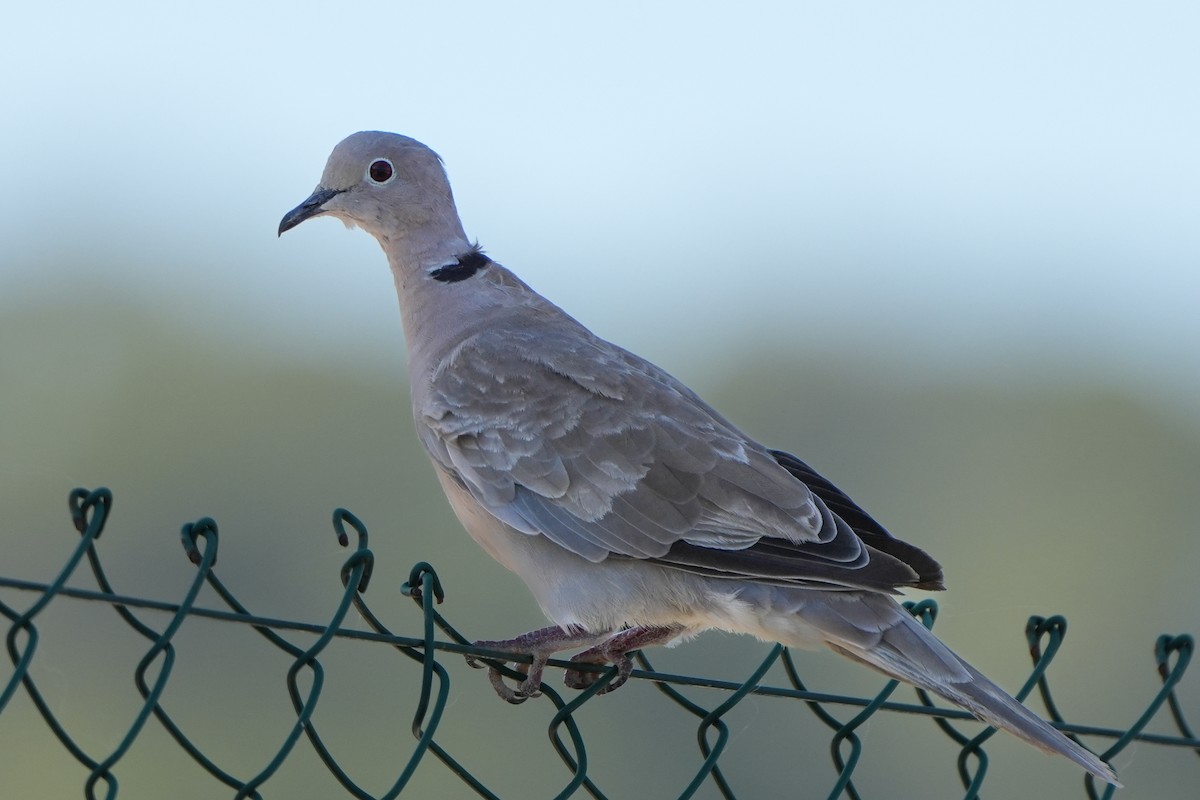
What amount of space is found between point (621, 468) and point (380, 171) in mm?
1769

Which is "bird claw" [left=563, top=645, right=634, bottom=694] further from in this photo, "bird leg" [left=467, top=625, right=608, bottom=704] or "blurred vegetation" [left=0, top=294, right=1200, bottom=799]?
"blurred vegetation" [left=0, top=294, right=1200, bottom=799]

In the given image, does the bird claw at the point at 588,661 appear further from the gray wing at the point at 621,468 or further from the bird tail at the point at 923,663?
the bird tail at the point at 923,663

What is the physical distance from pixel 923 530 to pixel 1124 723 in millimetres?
6844

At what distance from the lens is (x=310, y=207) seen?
5574 mm

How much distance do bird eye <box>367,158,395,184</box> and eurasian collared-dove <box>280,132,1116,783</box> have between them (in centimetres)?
61

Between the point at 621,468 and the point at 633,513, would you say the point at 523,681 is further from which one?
the point at 621,468

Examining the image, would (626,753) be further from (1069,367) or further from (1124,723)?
(1069,367)

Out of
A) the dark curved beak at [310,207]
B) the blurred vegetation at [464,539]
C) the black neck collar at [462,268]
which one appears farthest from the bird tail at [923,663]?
the dark curved beak at [310,207]

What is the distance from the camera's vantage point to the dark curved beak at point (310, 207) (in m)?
5.48

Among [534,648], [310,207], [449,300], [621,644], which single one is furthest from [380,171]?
[534,648]

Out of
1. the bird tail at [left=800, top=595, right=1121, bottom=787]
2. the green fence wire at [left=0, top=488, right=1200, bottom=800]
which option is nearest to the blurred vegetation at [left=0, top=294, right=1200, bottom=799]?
the green fence wire at [left=0, top=488, right=1200, bottom=800]

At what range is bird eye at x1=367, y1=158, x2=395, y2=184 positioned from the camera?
5633mm

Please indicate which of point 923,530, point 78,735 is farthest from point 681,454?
point 923,530

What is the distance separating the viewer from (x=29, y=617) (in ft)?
8.47
